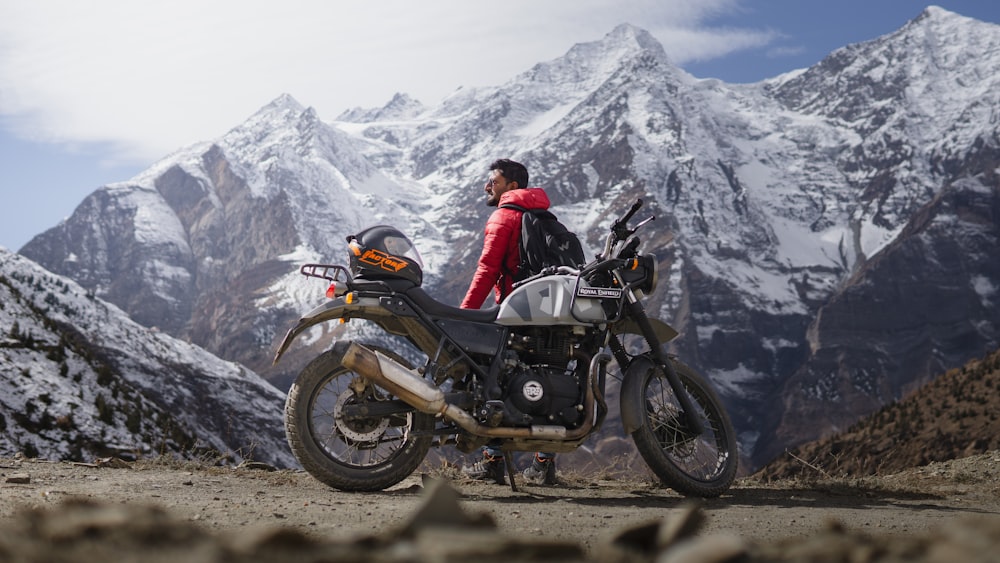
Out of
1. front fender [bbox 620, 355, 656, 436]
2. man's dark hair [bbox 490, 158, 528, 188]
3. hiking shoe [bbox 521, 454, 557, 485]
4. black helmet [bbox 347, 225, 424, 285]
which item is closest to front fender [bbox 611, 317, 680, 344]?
front fender [bbox 620, 355, 656, 436]

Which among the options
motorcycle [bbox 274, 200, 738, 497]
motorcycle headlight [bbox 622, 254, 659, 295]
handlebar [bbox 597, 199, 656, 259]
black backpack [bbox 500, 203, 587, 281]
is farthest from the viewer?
black backpack [bbox 500, 203, 587, 281]

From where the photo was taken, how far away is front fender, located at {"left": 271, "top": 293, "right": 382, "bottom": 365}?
6816mm

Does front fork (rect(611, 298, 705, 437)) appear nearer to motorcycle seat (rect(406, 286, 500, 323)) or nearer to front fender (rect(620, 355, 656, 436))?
front fender (rect(620, 355, 656, 436))

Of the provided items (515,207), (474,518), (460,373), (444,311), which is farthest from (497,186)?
(474,518)

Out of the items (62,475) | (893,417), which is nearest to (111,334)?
(893,417)

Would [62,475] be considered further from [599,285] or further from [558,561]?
[558,561]

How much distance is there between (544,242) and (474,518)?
5.19 meters

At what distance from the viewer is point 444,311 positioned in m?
7.11

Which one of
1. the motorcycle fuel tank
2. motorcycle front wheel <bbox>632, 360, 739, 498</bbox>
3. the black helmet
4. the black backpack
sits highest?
the black backpack

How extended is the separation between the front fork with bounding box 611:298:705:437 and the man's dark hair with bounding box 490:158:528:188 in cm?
205

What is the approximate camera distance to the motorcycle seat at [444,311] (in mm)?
7078

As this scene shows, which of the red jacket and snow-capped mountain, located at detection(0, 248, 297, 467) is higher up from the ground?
the red jacket

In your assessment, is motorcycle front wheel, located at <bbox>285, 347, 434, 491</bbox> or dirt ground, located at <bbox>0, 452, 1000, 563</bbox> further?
motorcycle front wheel, located at <bbox>285, 347, 434, 491</bbox>

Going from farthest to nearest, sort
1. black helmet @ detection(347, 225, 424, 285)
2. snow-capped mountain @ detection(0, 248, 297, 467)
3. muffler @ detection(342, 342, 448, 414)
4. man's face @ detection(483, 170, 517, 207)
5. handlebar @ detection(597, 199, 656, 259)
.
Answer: snow-capped mountain @ detection(0, 248, 297, 467), man's face @ detection(483, 170, 517, 207), handlebar @ detection(597, 199, 656, 259), black helmet @ detection(347, 225, 424, 285), muffler @ detection(342, 342, 448, 414)
